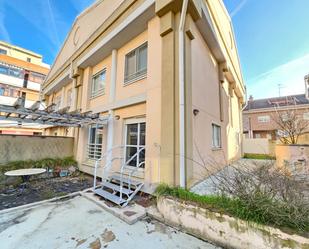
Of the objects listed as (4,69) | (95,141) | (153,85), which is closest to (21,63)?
(4,69)

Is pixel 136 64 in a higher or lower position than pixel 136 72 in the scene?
higher

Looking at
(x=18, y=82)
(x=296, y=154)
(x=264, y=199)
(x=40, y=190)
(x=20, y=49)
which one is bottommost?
(x=40, y=190)

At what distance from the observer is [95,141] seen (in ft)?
28.5

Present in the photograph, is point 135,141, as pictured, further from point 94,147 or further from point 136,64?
point 94,147

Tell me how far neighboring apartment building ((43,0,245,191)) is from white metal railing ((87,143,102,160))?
53 millimetres

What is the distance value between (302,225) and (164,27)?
Result: 5.86 meters

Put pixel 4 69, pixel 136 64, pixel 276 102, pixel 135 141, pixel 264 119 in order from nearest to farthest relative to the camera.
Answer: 1. pixel 135 141
2. pixel 136 64
3. pixel 4 69
4. pixel 276 102
5. pixel 264 119

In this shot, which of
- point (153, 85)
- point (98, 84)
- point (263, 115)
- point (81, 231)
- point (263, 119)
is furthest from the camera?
point (263, 115)

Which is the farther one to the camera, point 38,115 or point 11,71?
point 11,71

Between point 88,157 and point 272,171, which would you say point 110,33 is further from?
point 272,171

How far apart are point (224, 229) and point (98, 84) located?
8994mm

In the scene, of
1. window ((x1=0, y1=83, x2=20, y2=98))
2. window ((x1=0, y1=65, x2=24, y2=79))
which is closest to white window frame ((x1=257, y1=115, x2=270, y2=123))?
window ((x1=0, y1=83, x2=20, y2=98))

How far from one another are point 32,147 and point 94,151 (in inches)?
132

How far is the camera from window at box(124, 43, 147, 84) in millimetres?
6598
